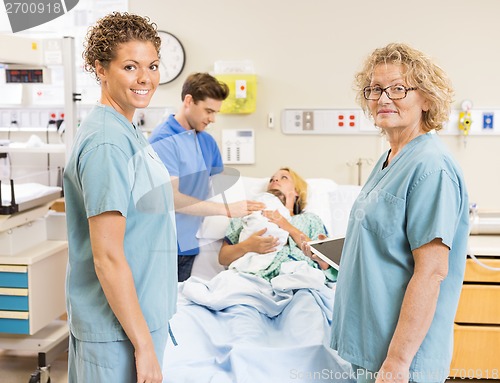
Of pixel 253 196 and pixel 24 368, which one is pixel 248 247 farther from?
pixel 24 368

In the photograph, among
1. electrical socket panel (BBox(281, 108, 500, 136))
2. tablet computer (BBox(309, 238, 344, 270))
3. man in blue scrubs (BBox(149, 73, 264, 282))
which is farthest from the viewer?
electrical socket panel (BBox(281, 108, 500, 136))

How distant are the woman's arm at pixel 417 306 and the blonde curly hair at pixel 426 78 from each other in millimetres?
311

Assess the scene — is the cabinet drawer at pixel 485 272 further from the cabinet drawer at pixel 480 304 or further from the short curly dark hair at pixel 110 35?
the short curly dark hair at pixel 110 35

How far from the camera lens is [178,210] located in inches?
90.4

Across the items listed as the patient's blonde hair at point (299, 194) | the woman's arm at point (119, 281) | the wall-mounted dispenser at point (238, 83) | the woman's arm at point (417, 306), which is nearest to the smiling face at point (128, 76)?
the woman's arm at point (119, 281)

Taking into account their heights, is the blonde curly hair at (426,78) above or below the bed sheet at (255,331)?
above

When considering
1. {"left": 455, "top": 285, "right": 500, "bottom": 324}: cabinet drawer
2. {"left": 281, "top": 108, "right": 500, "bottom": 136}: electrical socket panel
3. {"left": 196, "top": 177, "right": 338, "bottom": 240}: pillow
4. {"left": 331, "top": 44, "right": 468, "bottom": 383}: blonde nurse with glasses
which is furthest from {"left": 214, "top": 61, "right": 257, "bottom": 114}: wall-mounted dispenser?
{"left": 331, "top": 44, "right": 468, "bottom": 383}: blonde nurse with glasses

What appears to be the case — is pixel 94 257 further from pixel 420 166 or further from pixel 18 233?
pixel 18 233

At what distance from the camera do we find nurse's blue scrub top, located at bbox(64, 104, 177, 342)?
1172mm

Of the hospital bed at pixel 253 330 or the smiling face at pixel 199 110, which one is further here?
the smiling face at pixel 199 110

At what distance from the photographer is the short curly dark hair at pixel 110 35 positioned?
48.8 inches

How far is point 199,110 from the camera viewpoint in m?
2.53

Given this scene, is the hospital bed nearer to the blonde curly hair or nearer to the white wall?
the blonde curly hair

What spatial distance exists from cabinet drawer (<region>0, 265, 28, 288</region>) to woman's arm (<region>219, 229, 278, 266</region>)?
0.88 metres
